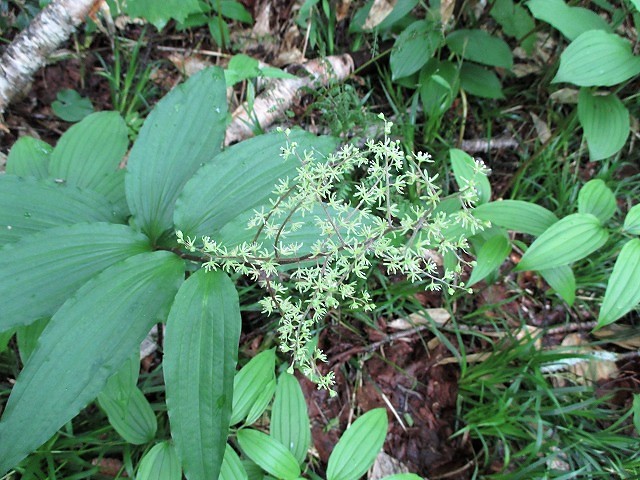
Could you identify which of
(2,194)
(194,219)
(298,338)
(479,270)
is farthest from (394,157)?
(2,194)

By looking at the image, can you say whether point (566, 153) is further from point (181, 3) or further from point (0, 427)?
point (0, 427)

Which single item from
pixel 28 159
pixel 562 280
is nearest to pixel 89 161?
pixel 28 159

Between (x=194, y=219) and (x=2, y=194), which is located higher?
(x=2, y=194)

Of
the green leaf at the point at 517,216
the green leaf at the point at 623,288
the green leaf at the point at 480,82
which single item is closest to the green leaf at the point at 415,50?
the green leaf at the point at 480,82

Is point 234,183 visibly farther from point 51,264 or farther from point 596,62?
point 596,62

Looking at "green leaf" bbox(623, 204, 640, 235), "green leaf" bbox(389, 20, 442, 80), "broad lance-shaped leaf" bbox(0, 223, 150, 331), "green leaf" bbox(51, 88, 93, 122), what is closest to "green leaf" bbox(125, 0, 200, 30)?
"green leaf" bbox(51, 88, 93, 122)

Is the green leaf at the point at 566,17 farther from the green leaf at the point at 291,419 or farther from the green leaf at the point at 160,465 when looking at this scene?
the green leaf at the point at 160,465
